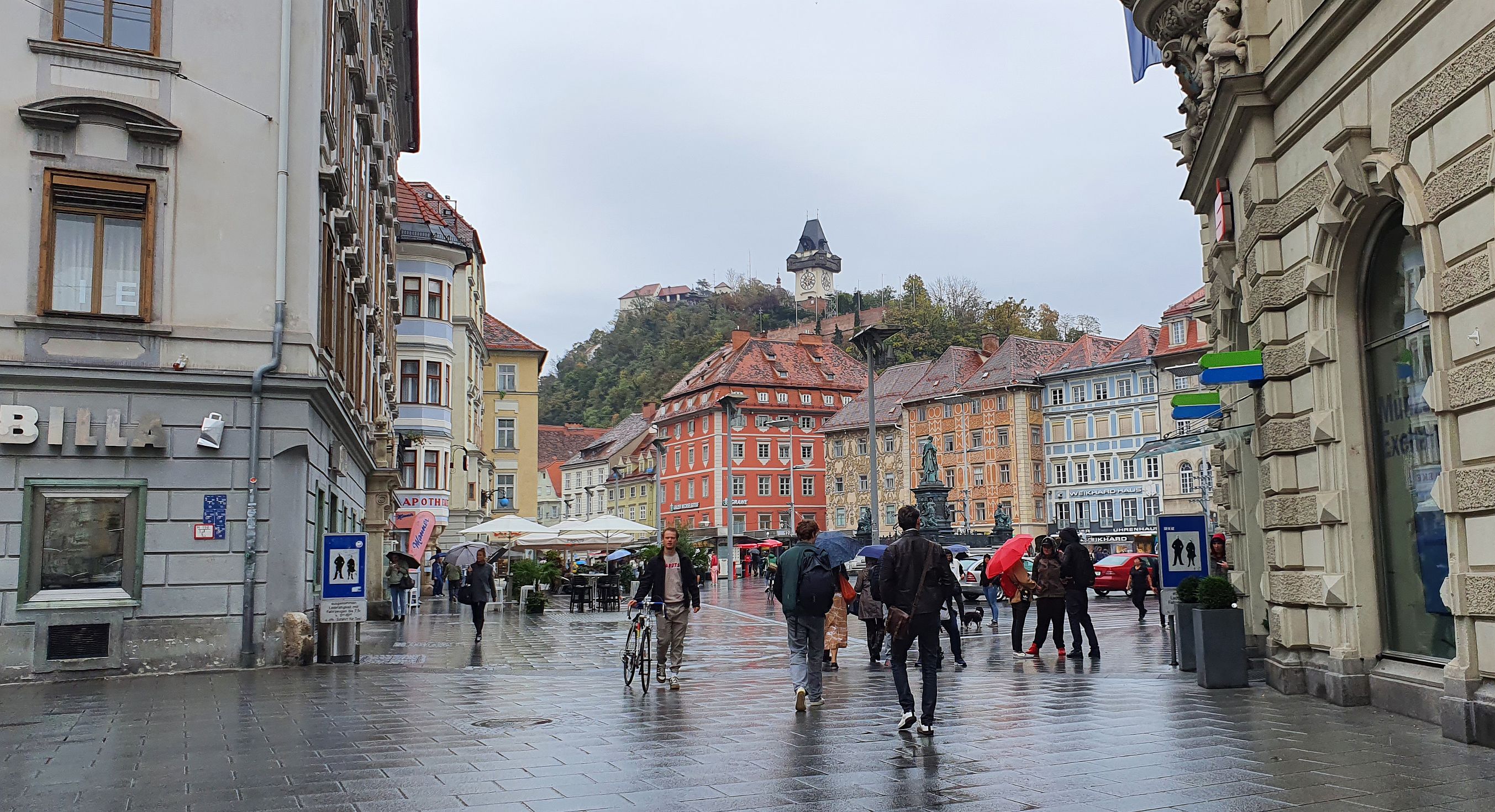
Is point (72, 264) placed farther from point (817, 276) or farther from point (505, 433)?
point (817, 276)

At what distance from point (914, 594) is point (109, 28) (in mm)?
13926

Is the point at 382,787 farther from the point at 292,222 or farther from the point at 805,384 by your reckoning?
the point at 805,384

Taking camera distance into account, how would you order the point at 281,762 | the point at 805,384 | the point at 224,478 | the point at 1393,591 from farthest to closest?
1. the point at 805,384
2. the point at 224,478
3. the point at 1393,591
4. the point at 281,762

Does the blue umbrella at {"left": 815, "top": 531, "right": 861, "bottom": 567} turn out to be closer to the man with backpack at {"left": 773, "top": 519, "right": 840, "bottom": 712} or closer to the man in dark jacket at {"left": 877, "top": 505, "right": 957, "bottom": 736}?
the man with backpack at {"left": 773, "top": 519, "right": 840, "bottom": 712}

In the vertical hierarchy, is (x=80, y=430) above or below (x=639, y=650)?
above

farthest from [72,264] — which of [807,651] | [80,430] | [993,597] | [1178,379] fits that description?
[1178,379]

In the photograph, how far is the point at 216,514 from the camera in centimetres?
1738

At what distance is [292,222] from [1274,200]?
42.3 feet

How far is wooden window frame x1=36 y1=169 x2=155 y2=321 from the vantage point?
→ 55.6 feet

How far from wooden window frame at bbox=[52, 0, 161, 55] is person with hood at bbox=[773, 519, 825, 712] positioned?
38.4 ft

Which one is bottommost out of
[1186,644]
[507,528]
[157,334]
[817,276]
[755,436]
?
[1186,644]

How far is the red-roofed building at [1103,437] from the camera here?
261 ft

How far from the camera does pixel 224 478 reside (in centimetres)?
1745

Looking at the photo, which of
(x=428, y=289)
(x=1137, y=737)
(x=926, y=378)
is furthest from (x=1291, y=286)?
(x=926, y=378)
